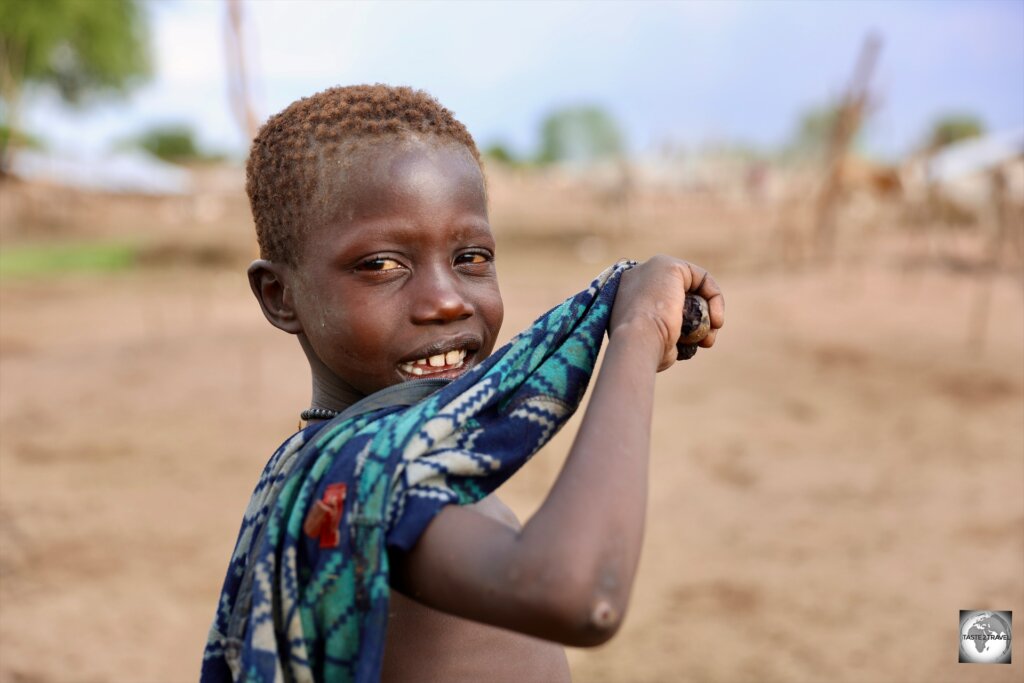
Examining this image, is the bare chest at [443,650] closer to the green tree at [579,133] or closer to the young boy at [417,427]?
the young boy at [417,427]

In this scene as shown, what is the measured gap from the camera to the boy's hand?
3.99 ft

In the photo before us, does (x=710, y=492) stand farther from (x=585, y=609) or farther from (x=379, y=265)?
(x=585, y=609)

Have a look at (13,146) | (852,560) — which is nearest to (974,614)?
(852,560)

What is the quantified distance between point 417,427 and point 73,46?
33.6 metres

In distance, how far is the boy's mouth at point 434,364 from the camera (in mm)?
1373

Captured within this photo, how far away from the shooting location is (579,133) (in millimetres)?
90750

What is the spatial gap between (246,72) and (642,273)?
1015 cm

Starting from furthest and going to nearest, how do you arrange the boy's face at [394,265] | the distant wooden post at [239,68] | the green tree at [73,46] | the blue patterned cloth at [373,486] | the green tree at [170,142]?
the green tree at [170,142] < the green tree at [73,46] < the distant wooden post at [239,68] < the boy's face at [394,265] < the blue patterned cloth at [373,486]

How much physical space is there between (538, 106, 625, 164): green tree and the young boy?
86.3 meters

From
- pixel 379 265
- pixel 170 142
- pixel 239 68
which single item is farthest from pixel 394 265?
pixel 170 142

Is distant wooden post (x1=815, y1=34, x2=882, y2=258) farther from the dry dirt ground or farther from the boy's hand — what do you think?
the boy's hand

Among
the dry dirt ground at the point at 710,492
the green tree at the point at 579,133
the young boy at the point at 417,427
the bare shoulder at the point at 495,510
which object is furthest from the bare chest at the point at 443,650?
the green tree at the point at 579,133

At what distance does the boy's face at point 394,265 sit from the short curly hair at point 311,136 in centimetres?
3

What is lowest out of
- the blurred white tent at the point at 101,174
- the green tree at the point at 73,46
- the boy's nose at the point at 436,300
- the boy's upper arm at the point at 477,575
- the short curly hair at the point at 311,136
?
the boy's upper arm at the point at 477,575
